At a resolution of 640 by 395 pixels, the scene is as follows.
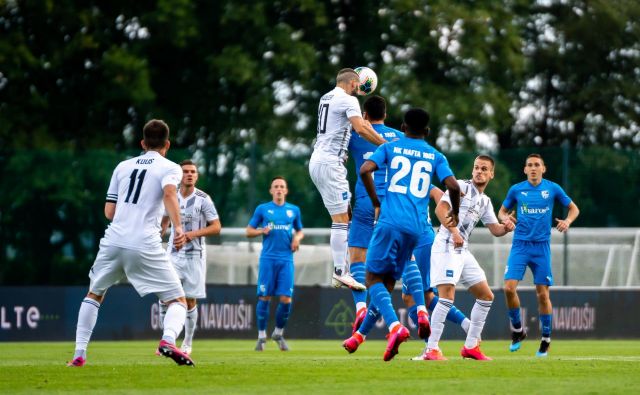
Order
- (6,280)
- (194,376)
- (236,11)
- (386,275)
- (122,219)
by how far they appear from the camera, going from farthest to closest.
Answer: (236,11)
(6,280)
(386,275)
(122,219)
(194,376)

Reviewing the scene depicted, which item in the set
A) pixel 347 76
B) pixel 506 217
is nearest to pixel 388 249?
pixel 347 76

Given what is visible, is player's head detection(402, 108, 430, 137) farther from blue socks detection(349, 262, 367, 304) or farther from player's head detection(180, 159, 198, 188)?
player's head detection(180, 159, 198, 188)

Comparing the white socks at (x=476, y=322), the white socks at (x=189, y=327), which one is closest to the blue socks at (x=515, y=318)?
the white socks at (x=476, y=322)

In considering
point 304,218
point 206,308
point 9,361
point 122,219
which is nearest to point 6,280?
point 206,308

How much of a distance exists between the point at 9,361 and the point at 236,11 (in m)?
19.5

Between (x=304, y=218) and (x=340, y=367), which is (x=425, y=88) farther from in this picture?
(x=340, y=367)

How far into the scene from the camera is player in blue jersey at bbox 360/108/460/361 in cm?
1324

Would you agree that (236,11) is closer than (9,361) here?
No

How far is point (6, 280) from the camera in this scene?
81.7 ft

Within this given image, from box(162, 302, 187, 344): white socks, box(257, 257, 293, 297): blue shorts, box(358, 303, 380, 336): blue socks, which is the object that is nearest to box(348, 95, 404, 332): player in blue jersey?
box(358, 303, 380, 336): blue socks

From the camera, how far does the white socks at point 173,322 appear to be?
1252 centimetres

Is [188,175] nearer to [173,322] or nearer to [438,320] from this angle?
[438,320]

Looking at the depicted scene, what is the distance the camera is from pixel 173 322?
12.7 metres

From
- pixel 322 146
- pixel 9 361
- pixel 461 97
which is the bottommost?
pixel 9 361
